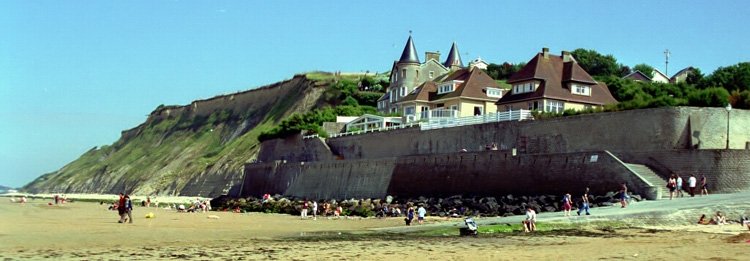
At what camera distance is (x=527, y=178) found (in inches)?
1398

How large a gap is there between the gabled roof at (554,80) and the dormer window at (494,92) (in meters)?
3.36

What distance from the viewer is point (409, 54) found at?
2876 inches

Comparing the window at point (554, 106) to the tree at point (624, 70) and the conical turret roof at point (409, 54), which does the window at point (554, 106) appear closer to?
the conical turret roof at point (409, 54)

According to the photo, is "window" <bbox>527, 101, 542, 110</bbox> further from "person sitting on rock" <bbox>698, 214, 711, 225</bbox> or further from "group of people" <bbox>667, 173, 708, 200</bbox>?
"person sitting on rock" <bbox>698, 214, 711, 225</bbox>

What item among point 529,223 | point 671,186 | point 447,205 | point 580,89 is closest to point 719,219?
point 529,223

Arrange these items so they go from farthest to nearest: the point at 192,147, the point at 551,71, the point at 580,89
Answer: the point at 192,147 < the point at 580,89 < the point at 551,71

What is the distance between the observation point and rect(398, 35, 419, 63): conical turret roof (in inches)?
2857

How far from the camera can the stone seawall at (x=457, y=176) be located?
3248 centimetres

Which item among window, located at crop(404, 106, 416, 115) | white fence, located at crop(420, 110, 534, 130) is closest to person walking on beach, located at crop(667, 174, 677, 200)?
white fence, located at crop(420, 110, 534, 130)

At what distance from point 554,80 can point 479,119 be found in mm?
10569

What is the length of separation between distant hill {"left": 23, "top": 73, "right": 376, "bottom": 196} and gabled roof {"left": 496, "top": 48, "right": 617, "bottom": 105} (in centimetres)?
2505

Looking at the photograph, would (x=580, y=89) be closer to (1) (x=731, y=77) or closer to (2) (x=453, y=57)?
(1) (x=731, y=77)

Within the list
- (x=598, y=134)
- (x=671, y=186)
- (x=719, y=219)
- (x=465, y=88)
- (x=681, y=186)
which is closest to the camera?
(x=719, y=219)

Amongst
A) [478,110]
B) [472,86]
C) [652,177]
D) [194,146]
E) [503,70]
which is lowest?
[652,177]
